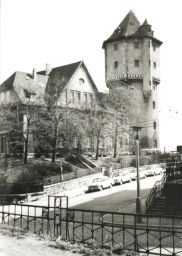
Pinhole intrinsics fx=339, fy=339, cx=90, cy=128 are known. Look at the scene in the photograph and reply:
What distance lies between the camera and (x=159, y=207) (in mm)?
20906

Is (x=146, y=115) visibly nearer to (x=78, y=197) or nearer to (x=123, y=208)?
(x=78, y=197)

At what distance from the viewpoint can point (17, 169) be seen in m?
33.1

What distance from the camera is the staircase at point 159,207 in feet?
67.2

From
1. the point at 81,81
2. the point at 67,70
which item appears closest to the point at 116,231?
the point at 81,81

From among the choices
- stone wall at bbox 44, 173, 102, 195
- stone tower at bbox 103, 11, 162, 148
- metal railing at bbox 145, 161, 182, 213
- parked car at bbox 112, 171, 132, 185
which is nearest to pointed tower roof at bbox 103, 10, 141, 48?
stone tower at bbox 103, 11, 162, 148

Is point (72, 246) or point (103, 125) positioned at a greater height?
point (103, 125)

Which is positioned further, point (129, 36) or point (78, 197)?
point (129, 36)

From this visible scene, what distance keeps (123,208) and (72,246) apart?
11.8 m

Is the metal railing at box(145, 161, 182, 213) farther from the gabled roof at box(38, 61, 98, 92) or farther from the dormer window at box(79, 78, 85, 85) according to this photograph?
the dormer window at box(79, 78, 85, 85)

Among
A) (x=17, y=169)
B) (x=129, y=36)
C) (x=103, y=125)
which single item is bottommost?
(x=17, y=169)

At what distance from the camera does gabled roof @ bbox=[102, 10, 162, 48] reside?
56531 millimetres

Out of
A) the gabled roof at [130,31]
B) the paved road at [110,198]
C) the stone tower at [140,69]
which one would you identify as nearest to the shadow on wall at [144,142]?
the stone tower at [140,69]

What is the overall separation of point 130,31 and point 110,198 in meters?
37.9

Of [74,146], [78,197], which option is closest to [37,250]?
[78,197]
